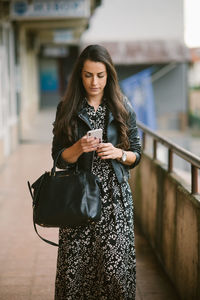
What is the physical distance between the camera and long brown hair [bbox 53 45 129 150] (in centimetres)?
264

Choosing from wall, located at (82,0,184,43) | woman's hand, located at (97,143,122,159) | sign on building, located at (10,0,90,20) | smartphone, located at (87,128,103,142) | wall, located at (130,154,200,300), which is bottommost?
wall, located at (130,154,200,300)

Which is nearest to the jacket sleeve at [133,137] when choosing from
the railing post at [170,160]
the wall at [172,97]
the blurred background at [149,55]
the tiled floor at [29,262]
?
the railing post at [170,160]

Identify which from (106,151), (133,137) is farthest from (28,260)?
(106,151)

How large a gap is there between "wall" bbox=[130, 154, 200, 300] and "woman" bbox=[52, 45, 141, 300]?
1.74ft

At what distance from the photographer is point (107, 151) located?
2520 mm

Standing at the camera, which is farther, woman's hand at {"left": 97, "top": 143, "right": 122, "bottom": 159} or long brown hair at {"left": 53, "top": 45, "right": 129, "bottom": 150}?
long brown hair at {"left": 53, "top": 45, "right": 129, "bottom": 150}

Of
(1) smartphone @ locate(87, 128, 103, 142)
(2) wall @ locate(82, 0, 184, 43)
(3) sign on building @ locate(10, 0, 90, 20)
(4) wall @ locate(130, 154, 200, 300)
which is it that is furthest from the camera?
(2) wall @ locate(82, 0, 184, 43)

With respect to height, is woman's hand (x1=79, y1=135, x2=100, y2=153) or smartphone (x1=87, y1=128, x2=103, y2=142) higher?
smartphone (x1=87, y1=128, x2=103, y2=142)

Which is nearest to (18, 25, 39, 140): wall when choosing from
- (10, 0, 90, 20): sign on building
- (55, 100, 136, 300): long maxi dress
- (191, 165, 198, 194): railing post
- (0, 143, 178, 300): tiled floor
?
(10, 0, 90, 20): sign on building

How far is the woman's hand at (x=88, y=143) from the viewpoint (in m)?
2.41

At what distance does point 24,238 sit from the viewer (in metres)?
5.00

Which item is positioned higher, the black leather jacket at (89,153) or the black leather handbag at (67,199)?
the black leather jacket at (89,153)

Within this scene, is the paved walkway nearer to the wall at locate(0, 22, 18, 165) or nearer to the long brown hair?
the long brown hair

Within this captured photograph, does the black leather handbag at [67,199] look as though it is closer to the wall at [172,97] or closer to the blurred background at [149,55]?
the blurred background at [149,55]
